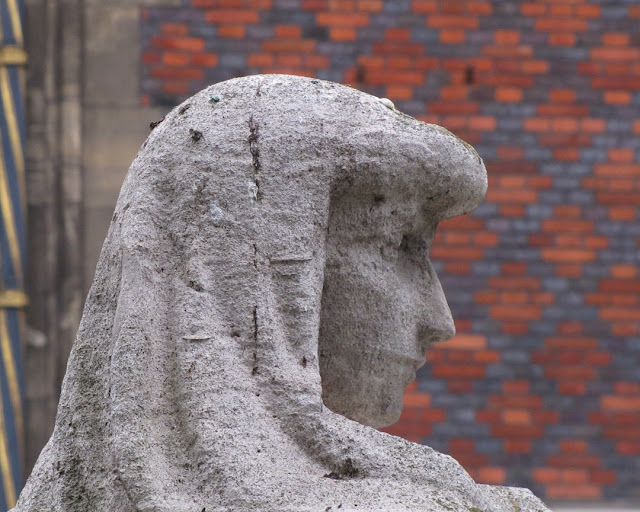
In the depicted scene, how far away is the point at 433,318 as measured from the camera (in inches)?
101

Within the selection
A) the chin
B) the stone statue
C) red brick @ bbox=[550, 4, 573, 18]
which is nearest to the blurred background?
red brick @ bbox=[550, 4, 573, 18]

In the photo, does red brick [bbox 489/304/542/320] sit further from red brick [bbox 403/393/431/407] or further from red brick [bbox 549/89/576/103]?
red brick [bbox 549/89/576/103]

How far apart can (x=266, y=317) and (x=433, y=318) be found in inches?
18.1

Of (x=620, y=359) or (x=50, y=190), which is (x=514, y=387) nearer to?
(x=620, y=359)

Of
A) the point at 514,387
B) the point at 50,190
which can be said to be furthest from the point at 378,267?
the point at 50,190

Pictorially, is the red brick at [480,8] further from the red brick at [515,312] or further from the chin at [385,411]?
the chin at [385,411]

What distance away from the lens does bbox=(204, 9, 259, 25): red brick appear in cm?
548

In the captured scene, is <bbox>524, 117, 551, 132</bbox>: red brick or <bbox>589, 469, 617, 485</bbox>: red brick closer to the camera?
<bbox>589, 469, 617, 485</bbox>: red brick

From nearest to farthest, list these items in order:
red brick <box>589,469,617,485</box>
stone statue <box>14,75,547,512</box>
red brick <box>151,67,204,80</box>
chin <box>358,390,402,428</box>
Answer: stone statue <box>14,75,547,512</box>
chin <box>358,390,402,428</box>
red brick <box>589,469,617,485</box>
red brick <box>151,67,204,80</box>

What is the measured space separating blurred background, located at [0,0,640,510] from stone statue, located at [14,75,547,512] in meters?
2.79

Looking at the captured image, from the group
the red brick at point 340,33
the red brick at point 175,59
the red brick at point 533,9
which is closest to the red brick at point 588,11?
the red brick at point 533,9

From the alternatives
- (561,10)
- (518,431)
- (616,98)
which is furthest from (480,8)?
(518,431)

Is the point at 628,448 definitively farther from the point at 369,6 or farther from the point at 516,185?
the point at 369,6

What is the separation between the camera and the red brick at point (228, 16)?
5.48 metres
